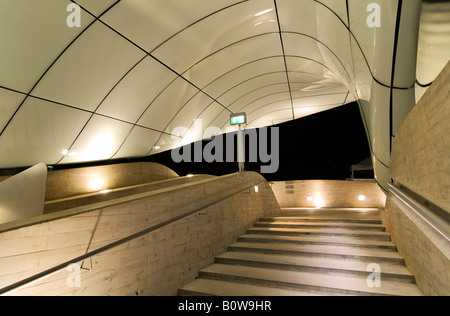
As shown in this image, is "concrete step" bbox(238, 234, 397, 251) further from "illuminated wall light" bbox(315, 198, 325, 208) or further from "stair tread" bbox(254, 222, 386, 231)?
"illuminated wall light" bbox(315, 198, 325, 208)

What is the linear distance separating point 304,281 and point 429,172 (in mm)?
2518

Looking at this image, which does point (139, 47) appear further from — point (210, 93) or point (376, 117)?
point (376, 117)

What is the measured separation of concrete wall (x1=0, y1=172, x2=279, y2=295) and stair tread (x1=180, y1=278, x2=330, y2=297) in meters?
0.28

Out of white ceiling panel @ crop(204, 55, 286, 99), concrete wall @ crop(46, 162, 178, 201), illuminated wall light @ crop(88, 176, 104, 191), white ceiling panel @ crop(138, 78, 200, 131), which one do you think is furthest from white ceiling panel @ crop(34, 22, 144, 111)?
white ceiling panel @ crop(204, 55, 286, 99)

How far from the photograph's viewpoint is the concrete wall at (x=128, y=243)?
101 inches

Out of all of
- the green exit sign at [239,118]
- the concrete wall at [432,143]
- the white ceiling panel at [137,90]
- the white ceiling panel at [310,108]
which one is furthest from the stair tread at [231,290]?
the white ceiling panel at [310,108]

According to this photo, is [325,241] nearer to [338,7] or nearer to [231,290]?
[231,290]

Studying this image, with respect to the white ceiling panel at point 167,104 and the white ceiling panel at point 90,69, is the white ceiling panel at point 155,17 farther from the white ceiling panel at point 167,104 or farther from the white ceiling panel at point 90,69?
the white ceiling panel at point 167,104

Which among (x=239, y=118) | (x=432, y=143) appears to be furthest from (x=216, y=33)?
(x=432, y=143)

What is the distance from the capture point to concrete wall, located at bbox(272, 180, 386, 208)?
12.8 m

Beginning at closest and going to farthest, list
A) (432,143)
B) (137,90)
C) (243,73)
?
(432,143) → (137,90) → (243,73)

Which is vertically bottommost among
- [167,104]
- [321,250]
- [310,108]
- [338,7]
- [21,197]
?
[321,250]

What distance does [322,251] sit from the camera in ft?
16.0

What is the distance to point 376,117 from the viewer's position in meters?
4.95
